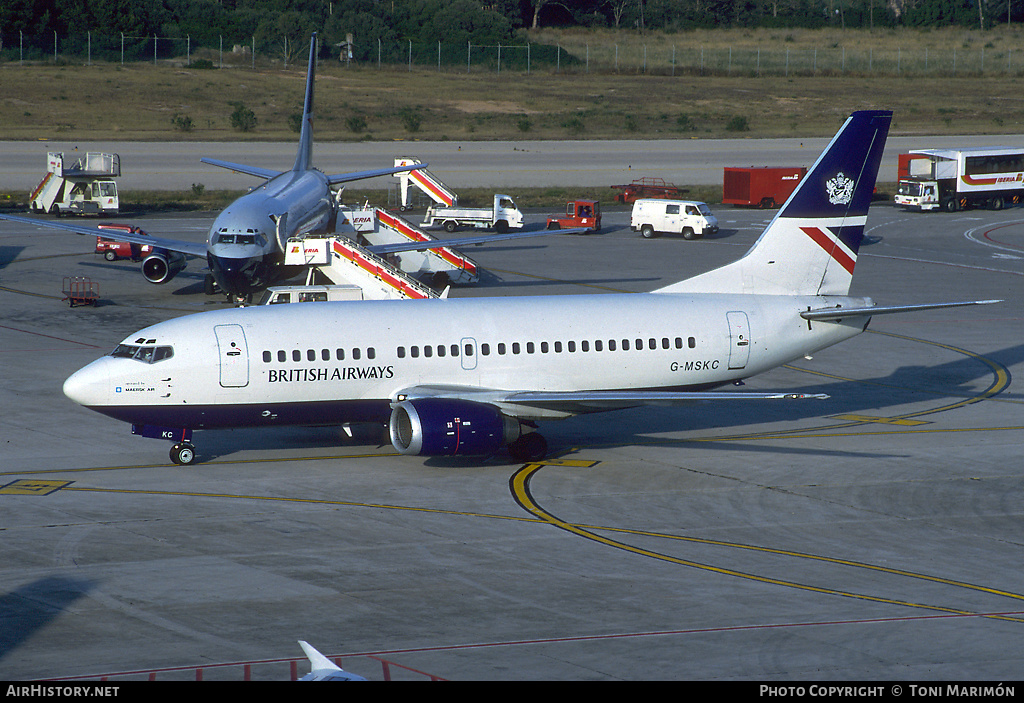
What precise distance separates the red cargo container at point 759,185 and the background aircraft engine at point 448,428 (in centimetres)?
7385

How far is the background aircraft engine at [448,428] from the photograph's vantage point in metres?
30.6

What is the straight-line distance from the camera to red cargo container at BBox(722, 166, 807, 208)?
10056cm

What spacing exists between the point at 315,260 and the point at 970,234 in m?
54.6

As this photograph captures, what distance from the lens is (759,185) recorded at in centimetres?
10100

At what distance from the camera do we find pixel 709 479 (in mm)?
32031

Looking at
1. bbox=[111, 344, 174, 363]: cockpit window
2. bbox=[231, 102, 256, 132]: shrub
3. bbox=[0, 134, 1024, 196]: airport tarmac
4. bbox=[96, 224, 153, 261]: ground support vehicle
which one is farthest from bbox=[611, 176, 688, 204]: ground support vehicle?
bbox=[111, 344, 174, 363]: cockpit window

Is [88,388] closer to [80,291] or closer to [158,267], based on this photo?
[80,291]

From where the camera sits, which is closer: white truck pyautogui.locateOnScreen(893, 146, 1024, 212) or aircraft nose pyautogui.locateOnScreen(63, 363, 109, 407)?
aircraft nose pyautogui.locateOnScreen(63, 363, 109, 407)

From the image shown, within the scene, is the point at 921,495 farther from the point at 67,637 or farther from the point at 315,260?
the point at 315,260

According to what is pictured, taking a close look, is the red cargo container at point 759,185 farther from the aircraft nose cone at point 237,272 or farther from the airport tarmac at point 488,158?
the aircraft nose cone at point 237,272

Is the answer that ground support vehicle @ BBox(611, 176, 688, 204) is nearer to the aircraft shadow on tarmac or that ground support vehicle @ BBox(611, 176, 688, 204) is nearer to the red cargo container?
the red cargo container

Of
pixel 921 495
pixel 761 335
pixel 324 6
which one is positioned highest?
pixel 324 6

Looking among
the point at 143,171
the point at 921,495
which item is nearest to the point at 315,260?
the point at 921,495

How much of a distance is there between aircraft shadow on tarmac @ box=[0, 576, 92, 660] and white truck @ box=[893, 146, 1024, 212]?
89989mm
